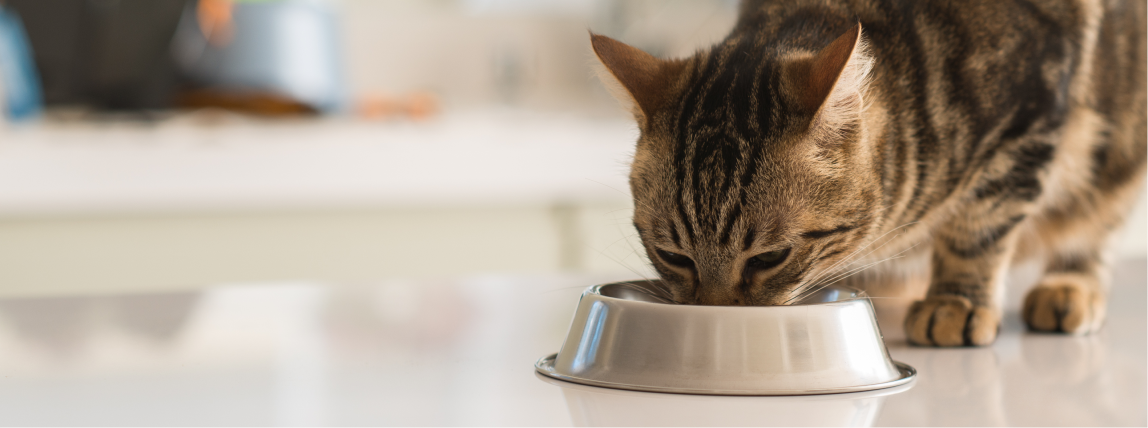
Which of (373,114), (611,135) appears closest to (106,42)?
(373,114)

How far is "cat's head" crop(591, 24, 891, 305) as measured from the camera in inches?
29.4

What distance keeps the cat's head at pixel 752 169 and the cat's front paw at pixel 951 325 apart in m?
0.10

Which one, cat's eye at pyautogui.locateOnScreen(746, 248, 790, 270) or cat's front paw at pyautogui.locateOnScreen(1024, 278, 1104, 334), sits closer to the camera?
cat's eye at pyautogui.locateOnScreen(746, 248, 790, 270)

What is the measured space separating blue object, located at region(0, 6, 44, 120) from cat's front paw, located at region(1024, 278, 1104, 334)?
2.53 m

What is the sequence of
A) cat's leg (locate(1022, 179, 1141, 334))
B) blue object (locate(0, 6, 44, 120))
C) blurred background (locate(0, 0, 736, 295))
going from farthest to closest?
blue object (locate(0, 6, 44, 120)), blurred background (locate(0, 0, 736, 295)), cat's leg (locate(1022, 179, 1141, 334))

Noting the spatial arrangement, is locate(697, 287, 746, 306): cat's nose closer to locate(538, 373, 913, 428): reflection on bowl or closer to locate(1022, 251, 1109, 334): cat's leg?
locate(538, 373, 913, 428): reflection on bowl

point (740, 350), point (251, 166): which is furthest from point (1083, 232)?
point (251, 166)

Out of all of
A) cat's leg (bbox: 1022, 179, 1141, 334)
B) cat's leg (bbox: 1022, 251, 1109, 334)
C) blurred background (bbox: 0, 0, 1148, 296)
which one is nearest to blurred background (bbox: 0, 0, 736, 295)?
blurred background (bbox: 0, 0, 1148, 296)

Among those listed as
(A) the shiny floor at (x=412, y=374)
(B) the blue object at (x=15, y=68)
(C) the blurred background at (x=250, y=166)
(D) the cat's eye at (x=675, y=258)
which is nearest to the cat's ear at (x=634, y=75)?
(D) the cat's eye at (x=675, y=258)

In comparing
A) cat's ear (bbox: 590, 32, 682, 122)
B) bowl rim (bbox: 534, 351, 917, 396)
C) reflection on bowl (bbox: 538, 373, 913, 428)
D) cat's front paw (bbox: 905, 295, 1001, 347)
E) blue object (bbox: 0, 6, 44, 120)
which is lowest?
reflection on bowl (bbox: 538, 373, 913, 428)

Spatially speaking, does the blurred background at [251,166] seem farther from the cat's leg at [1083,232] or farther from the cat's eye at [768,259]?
the cat's eye at [768,259]

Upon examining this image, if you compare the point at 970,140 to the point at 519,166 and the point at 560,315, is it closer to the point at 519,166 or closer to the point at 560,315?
the point at 560,315

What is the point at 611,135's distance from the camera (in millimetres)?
2625

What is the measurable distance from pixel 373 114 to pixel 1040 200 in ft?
7.31
